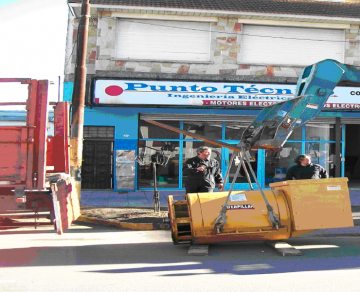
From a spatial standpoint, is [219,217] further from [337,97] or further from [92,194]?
[337,97]

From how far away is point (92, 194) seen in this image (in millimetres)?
13539

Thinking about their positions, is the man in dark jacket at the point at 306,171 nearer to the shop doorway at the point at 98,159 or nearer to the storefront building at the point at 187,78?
the storefront building at the point at 187,78

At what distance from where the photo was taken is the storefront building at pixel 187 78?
1410 cm

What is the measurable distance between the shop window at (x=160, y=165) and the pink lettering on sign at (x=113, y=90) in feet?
6.82

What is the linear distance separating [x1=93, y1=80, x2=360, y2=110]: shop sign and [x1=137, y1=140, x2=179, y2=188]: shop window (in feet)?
5.54

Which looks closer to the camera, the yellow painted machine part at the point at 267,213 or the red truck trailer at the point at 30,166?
the red truck trailer at the point at 30,166

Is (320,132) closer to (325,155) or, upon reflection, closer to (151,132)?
(325,155)

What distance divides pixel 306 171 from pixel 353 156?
41.1 feet

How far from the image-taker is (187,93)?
551 inches

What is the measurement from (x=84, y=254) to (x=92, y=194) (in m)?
7.53

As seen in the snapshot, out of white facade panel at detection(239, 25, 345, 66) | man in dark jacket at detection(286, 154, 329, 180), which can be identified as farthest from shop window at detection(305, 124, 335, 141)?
man in dark jacket at detection(286, 154, 329, 180)

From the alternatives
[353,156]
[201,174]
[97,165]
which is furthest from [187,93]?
[353,156]

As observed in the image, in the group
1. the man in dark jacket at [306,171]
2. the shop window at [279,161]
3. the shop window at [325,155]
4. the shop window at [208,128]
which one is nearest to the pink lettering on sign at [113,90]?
the shop window at [208,128]

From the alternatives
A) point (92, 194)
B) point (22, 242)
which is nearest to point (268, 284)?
point (22, 242)
